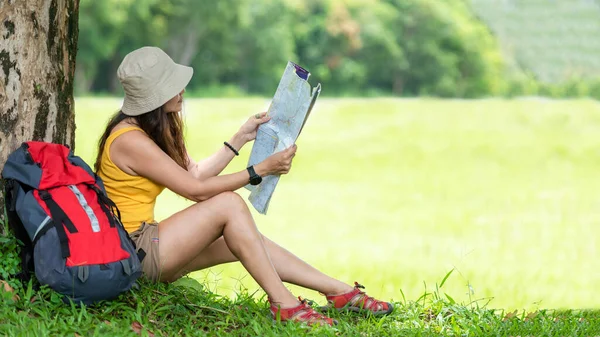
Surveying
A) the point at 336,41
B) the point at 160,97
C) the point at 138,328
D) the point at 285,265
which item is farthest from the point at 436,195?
the point at 336,41

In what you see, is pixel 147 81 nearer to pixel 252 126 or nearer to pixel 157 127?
pixel 157 127

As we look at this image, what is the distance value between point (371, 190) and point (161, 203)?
369 cm

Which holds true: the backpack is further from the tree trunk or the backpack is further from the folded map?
the folded map

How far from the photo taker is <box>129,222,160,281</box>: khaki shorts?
9.93 ft

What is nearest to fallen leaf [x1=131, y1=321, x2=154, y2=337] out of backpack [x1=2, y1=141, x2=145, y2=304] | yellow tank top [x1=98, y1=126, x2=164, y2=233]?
backpack [x1=2, y1=141, x2=145, y2=304]

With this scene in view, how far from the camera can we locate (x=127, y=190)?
3125 mm

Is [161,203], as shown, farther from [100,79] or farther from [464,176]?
[100,79]

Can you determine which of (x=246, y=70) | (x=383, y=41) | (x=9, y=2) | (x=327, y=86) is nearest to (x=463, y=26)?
(x=383, y=41)

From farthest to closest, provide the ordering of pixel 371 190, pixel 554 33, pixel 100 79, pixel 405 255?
pixel 100 79 < pixel 554 33 < pixel 371 190 < pixel 405 255

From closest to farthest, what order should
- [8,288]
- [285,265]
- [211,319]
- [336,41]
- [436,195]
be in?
[8,288], [211,319], [285,265], [436,195], [336,41]

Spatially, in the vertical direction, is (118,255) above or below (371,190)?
above

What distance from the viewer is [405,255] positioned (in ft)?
30.2

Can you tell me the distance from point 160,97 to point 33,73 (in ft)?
1.57

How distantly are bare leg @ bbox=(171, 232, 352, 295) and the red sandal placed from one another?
2 cm
